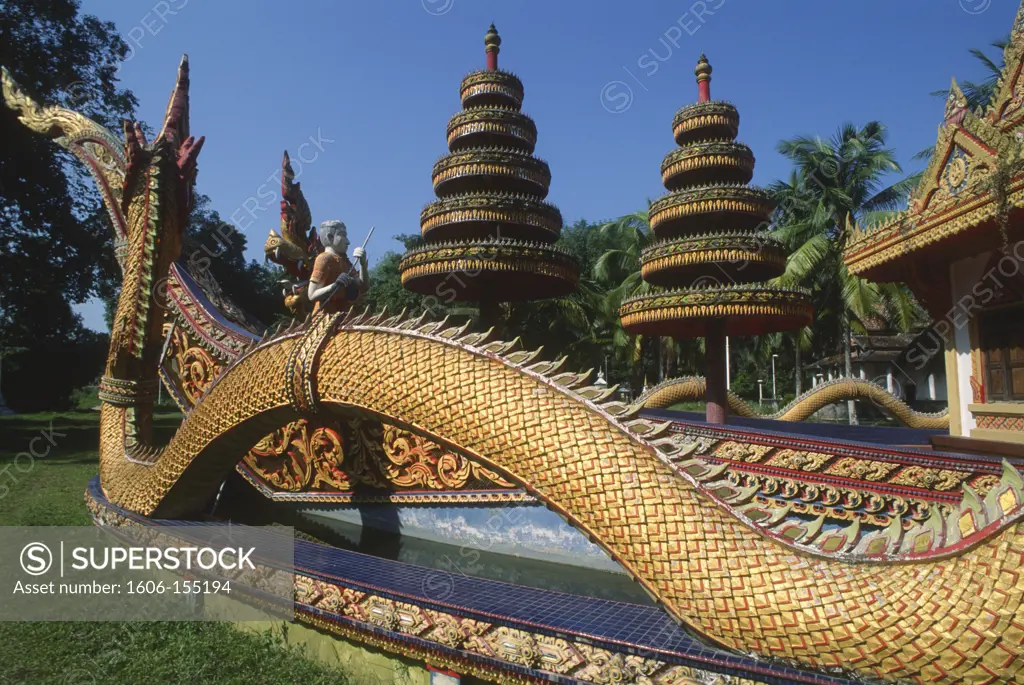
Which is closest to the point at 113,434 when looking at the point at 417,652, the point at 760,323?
the point at 417,652

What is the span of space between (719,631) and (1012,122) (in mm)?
5234

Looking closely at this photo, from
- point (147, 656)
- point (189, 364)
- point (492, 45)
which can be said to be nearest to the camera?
point (147, 656)

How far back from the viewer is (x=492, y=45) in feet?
33.8

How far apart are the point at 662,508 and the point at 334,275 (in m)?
2.90

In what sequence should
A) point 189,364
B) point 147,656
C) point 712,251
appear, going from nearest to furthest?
point 147,656
point 189,364
point 712,251

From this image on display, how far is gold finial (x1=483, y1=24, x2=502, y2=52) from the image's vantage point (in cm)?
1029

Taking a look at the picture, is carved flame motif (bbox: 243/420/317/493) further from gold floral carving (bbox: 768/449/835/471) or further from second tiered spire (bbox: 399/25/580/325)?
gold floral carving (bbox: 768/449/835/471)

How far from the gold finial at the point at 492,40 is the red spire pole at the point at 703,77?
342 centimetres

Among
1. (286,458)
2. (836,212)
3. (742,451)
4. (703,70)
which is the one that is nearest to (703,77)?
(703,70)

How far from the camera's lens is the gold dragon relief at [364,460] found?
16.9 feet

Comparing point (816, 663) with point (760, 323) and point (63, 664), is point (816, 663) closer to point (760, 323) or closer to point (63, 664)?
point (63, 664)

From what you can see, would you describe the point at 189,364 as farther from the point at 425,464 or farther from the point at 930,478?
the point at 930,478

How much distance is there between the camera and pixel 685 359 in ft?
81.8

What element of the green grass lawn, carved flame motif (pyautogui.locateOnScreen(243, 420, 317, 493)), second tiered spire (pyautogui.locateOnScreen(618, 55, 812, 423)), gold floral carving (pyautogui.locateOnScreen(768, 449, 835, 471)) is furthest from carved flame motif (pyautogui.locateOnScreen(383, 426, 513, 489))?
second tiered spire (pyautogui.locateOnScreen(618, 55, 812, 423))
